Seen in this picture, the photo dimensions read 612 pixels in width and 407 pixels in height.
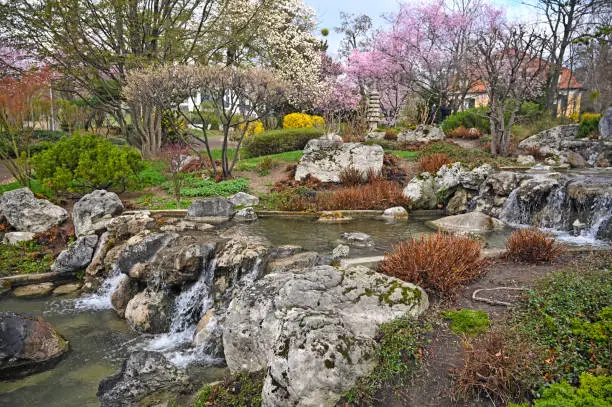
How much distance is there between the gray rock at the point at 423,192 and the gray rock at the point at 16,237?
9950 millimetres

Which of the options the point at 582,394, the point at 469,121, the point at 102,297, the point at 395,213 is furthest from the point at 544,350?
the point at 469,121

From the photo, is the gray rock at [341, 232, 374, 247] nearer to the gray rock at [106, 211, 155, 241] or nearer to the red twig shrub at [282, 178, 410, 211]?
the red twig shrub at [282, 178, 410, 211]

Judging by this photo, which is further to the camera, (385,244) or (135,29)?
(135,29)

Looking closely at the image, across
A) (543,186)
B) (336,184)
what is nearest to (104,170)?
(336,184)

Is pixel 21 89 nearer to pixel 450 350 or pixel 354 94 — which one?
pixel 450 350

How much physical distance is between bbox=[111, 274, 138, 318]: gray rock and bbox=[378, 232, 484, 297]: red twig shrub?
4.55 meters

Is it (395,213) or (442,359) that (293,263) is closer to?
(442,359)

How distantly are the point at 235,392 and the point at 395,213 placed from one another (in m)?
8.02

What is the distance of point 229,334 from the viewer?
4.38m

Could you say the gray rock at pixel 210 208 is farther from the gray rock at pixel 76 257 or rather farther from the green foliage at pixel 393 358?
the green foliage at pixel 393 358

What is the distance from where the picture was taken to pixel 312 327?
3.65 m

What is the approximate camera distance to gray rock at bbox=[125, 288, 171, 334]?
6.32m

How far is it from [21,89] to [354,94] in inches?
971

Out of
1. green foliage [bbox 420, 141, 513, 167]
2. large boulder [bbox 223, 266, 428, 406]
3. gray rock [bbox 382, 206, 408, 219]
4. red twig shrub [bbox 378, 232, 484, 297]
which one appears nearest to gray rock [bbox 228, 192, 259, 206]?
gray rock [bbox 382, 206, 408, 219]
